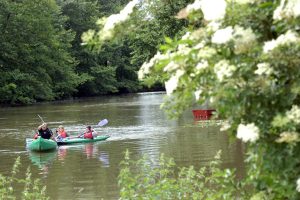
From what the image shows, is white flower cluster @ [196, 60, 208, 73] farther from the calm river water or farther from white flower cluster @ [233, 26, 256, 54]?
the calm river water

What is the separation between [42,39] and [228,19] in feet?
177

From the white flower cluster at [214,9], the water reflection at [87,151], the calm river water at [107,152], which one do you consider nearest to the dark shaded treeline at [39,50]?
the calm river water at [107,152]

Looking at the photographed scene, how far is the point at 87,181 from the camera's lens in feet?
42.6

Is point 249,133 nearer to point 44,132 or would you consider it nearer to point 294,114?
point 294,114

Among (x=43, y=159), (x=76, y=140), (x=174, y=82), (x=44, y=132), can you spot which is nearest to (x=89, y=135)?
(x=76, y=140)

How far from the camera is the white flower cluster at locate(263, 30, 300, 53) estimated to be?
2605 mm

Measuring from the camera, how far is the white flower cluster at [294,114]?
8.52 ft

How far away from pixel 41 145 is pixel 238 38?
57.8ft

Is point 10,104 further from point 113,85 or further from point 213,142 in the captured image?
point 213,142

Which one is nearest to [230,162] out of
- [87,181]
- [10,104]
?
[87,181]

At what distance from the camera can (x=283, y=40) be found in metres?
2.63

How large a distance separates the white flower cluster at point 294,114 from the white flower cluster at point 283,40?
31 centimetres

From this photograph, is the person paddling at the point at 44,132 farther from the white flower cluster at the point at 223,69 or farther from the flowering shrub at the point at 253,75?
the white flower cluster at the point at 223,69

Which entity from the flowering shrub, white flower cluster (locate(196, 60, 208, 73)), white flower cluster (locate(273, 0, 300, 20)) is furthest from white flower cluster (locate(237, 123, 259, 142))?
white flower cluster (locate(273, 0, 300, 20))
